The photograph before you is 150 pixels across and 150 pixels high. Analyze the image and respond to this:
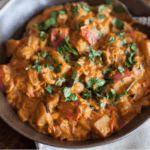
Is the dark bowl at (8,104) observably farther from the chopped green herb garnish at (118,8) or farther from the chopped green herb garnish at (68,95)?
the chopped green herb garnish at (68,95)

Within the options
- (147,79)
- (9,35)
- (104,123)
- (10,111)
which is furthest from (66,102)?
(9,35)

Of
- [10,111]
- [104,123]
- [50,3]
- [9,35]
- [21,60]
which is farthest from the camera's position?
[50,3]

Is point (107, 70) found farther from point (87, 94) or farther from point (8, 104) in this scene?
point (8, 104)

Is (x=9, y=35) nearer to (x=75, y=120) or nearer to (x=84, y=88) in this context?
(x=84, y=88)

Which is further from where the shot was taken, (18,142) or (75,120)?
(18,142)

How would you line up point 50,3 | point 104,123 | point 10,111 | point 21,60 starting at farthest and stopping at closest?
point 50,3 → point 21,60 → point 10,111 → point 104,123

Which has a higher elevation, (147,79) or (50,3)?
(50,3)

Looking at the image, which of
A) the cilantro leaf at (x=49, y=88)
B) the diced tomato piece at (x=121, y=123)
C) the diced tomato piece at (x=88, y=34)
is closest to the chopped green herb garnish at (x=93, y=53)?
the diced tomato piece at (x=88, y=34)
